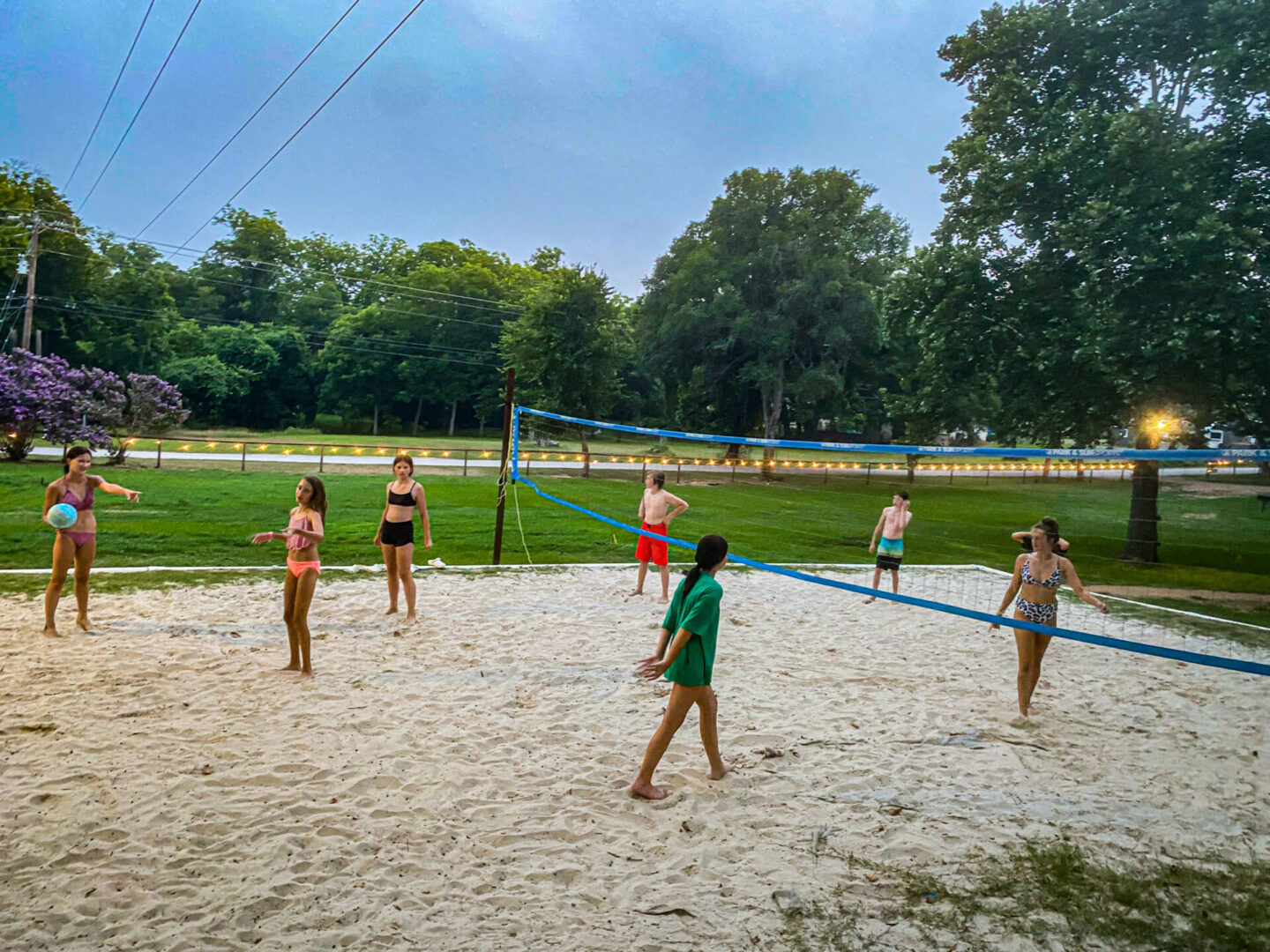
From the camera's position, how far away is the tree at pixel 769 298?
2792cm

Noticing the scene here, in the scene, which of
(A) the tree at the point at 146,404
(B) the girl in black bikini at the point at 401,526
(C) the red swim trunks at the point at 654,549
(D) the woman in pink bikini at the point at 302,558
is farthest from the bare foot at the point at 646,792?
(A) the tree at the point at 146,404

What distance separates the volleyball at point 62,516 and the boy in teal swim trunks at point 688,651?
4.86 m

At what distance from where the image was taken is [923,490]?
→ 25.8 m

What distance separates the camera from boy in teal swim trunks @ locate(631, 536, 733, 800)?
13.9 feet

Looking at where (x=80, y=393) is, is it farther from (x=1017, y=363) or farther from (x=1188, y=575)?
(x=1188, y=575)

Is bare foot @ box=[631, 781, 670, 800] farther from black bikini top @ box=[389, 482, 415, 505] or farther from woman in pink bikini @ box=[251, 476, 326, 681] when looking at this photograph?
black bikini top @ box=[389, 482, 415, 505]

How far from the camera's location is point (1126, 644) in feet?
15.9

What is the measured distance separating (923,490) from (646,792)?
913 inches

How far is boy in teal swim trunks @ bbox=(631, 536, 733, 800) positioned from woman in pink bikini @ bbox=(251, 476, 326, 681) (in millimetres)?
2810

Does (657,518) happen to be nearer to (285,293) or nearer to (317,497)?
(317,497)

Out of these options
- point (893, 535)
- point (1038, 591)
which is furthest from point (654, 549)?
point (1038, 591)

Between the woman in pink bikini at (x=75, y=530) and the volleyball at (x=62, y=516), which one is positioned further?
the woman in pink bikini at (x=75, y=530)

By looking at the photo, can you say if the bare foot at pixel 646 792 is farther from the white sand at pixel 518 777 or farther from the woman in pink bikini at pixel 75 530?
the woman in pink bikini at pixel 75 530

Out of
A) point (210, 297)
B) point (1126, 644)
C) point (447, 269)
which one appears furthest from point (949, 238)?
point (210, 297)
